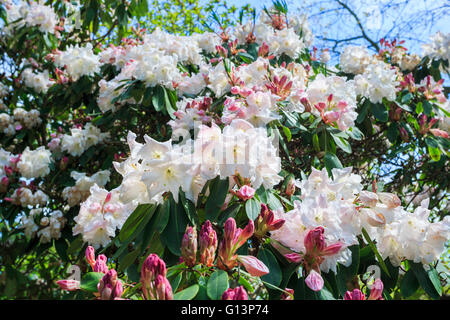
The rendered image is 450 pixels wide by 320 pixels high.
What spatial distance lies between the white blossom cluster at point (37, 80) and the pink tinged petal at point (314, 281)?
3350 millimetres

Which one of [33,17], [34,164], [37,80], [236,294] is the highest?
[33,17]

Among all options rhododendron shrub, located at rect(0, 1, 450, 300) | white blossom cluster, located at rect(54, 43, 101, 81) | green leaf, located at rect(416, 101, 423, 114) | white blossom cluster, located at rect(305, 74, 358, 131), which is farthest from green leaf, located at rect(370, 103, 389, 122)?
white blossom cluster, located at rect(54, 43, 101, 81)

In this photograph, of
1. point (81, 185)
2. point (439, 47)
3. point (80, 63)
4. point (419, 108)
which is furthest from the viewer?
point (439, 47)

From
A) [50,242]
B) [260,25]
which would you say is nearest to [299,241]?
[50,242]

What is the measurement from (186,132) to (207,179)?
2.71 ft

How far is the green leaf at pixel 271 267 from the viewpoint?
103 cm

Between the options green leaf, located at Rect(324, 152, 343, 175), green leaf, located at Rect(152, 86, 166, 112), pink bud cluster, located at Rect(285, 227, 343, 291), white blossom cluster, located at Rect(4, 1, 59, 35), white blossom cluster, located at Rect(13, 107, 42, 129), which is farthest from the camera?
white blossom cluster, located at Rect(4, 1, 59, 35)

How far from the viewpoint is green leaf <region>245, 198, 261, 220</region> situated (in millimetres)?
1124

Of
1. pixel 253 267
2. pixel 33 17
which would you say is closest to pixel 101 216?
pixel 253 267

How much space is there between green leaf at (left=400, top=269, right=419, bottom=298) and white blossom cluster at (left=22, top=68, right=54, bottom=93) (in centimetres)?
338

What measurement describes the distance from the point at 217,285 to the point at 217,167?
0.39 m

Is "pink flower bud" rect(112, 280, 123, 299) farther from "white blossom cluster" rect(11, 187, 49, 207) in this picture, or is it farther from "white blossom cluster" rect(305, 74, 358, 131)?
"white blossom cluster" rect(11, 187, 49, 207)

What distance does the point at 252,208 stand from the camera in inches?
45.0

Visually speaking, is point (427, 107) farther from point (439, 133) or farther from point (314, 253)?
point (314, 253)
